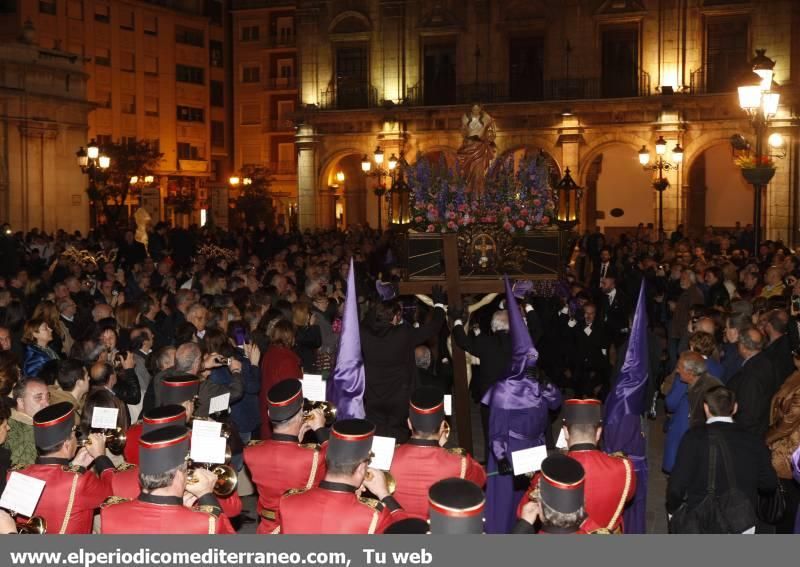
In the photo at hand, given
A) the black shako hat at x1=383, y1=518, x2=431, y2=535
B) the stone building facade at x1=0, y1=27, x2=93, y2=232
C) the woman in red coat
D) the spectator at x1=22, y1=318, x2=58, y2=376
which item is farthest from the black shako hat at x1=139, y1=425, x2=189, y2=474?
the stone building facade at x1=0, y1=27, x2=93, y2=232

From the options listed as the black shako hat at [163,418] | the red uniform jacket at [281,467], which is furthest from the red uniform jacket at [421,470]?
the black shako hat at [163,418]

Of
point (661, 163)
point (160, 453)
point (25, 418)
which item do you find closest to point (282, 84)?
point (661, 163)

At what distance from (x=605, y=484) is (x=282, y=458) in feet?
6.53

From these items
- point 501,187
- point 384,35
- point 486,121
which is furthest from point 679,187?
point 501,187

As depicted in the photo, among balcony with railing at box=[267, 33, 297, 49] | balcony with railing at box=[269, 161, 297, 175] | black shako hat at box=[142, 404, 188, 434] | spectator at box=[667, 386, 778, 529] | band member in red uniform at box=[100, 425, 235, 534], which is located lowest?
spectator at box=[667, 386, 778, 529]

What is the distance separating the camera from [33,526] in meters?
5.49

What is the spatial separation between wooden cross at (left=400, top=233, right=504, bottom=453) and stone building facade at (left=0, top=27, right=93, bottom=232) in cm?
2457

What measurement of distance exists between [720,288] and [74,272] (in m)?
10.1

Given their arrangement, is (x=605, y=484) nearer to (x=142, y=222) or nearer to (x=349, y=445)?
(x=349, y=445)

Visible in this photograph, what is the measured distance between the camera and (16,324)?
468 inches

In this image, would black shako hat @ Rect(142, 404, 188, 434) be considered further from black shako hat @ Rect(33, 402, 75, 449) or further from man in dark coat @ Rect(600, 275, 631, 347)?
man in dark coat @ Rect(600, 275, 631, 347)

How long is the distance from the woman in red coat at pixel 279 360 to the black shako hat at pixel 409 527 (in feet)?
16.5

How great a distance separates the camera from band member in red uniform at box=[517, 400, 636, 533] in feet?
20.8
